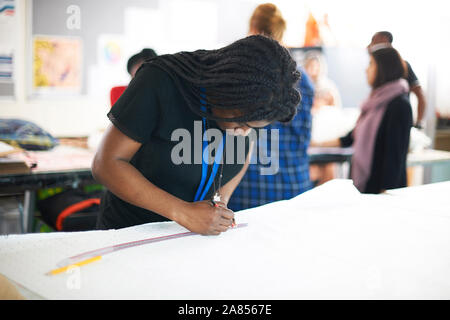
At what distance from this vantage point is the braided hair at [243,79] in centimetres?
93

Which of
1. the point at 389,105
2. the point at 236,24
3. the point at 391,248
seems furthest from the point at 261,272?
the point at 236,24

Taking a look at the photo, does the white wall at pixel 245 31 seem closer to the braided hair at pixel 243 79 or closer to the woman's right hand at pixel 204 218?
A: the braided hair at pixel 243 79

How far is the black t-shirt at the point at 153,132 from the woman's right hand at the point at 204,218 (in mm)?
138

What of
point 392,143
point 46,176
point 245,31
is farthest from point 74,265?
point 245,31

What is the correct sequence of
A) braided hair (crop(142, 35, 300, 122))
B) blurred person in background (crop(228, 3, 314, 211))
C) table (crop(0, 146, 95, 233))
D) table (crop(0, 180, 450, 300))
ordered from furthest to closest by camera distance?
table (crop(0, 146, 95, 233))
blurred person in background (crop(228, 3, 314, 211))
braided hair (crop(142, 35, 300, 122))
table (crop(0, 180, 450, 300))

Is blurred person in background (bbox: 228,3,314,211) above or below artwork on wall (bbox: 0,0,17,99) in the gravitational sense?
below

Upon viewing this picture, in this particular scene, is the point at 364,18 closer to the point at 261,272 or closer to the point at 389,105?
the point at 389,105

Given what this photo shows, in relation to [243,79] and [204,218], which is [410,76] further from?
Answer: [204,218]

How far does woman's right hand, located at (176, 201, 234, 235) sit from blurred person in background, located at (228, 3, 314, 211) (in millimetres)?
655

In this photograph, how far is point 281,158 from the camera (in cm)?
165

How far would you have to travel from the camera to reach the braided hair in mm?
928

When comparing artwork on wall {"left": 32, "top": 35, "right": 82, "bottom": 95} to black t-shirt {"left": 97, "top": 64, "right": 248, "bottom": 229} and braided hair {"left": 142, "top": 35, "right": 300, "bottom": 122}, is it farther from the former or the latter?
braided hair {"left": 142, "top": 35, "right": 300, "bottom": 122}

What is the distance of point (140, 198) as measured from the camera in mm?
962

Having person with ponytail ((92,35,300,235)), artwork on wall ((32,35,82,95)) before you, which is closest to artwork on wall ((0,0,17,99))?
artwork on wall ((32,35,82,95))
